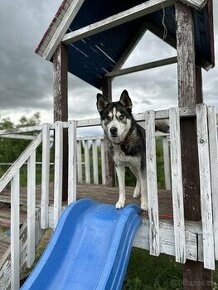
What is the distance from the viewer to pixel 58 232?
2807 millimetres

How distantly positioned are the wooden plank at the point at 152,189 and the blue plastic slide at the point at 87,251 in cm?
19

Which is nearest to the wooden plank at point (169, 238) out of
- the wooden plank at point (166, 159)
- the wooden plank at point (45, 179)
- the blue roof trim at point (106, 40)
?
the wooden plank at point (45, 179)

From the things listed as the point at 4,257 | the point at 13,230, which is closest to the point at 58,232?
the point at 13,230

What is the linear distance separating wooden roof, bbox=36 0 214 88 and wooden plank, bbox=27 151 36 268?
1.87m

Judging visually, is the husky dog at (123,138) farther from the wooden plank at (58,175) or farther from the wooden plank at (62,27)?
the wooden plank at (62,27)

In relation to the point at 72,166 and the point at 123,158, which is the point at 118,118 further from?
the point at 72,166

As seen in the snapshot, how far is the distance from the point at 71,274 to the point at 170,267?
300 cm

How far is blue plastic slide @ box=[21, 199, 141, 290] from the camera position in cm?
238

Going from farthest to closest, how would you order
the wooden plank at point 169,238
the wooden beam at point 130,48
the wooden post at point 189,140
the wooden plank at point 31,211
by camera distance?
1. the wooden beam at point 130,48
2. the wooden plank at point 31,211
3. the wooden post at point 189,140
4. the wooden plank at point 169,238

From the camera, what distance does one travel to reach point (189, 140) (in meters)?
2.90

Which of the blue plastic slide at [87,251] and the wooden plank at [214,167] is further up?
the wooden plank at [214,167]

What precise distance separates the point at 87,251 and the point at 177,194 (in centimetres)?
103

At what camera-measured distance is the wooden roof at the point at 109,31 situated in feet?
12.0

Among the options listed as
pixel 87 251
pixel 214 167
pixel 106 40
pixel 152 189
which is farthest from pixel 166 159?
pixel 87 251
